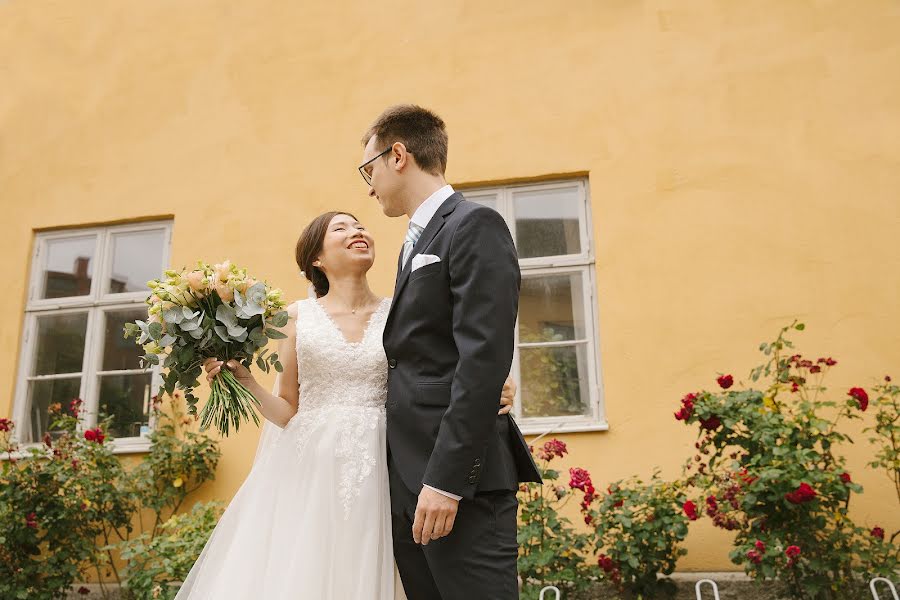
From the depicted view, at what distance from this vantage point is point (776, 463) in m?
4.07

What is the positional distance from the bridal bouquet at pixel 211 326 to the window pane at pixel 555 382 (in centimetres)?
284

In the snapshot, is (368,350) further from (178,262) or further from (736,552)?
(178,262)

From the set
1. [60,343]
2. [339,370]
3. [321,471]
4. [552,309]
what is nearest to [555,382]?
[552,309]

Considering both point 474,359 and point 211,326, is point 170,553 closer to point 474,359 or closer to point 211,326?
point 211,326

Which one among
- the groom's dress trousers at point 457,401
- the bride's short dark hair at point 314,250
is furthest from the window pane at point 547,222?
the groom's dress trousers at point 457,401

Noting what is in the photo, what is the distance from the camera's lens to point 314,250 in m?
3.42

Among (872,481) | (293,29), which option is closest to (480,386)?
(872,481)

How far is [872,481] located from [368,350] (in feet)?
10.4

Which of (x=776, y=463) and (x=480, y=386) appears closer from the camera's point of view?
(x=480, y=386)

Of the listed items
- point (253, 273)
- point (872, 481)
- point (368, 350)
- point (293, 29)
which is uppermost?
point (293, 29)

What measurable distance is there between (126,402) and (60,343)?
2.45ft

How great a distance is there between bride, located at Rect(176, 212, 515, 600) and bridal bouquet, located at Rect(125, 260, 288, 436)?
6 cm

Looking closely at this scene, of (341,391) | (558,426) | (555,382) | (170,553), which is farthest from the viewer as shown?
(555,382)

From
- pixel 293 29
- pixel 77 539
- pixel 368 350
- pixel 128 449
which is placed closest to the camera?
pixel 368 350
